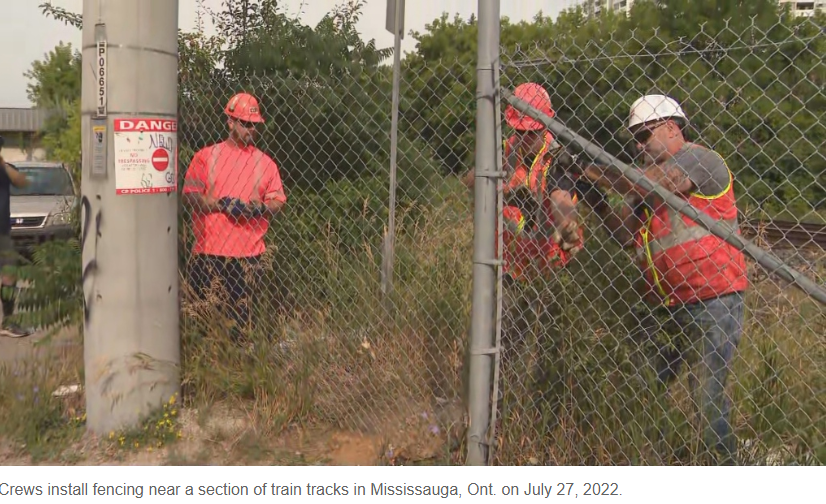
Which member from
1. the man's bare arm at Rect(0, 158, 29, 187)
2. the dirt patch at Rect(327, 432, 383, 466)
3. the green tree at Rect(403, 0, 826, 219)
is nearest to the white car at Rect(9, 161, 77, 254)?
the man's bare arm at Rect(0, 158, 29, 187)

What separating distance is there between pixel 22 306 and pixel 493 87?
308 centimetres

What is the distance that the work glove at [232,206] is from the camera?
15.3ft

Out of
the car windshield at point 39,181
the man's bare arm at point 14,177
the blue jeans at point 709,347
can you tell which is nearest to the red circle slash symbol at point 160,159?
the blue jeans at point 709,347

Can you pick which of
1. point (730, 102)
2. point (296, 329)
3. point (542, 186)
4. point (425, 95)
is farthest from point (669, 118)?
point (296, 329)

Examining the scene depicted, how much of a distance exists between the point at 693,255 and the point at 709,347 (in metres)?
0.40

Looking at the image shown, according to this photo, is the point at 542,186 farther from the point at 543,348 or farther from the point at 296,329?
the point at 296,329

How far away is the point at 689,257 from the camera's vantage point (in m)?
3.15

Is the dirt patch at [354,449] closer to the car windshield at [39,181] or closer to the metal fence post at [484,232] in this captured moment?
the metal fence post at [484,232]

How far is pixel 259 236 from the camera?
4.78m

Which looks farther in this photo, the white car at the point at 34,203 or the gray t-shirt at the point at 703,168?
the white car at the point at 34,203

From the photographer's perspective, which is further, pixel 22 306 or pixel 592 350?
pixel 22 306

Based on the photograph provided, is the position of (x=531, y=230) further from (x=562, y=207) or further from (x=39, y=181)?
(x=39, y=181)

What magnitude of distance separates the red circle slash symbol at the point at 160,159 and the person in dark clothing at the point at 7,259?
4.13 ft

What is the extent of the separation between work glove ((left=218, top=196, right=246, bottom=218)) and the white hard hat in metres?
2.45
